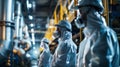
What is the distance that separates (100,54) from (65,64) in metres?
3.55

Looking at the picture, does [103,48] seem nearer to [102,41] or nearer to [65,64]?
[102,41]

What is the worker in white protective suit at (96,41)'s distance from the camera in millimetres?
3172

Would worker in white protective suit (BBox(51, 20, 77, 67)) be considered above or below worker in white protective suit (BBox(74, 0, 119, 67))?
below

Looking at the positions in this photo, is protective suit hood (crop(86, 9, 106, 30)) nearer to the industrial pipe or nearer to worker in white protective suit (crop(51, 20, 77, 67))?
worker in white protective suit (crop(51, 20, 77, 67))

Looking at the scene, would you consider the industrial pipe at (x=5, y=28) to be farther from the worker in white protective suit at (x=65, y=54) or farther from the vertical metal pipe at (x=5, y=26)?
the worker in white protective suit at (x=65, y=54)

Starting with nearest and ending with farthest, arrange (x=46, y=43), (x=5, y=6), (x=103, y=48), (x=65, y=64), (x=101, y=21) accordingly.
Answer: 1. (x=103, y=48)
2. (x=101, y=21)
3. (x=65, y=64)
4. (x=5, y=6)
5. (x=46, y=43)

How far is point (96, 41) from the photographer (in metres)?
3.26

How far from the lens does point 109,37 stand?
3215 millimetres

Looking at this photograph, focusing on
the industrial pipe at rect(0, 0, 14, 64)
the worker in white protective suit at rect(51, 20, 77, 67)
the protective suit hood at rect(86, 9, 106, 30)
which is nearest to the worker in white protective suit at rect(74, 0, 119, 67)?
the protective suit hood at rect(86, 9, 106, 30)

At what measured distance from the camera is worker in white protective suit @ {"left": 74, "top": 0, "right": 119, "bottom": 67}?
3.17 metres

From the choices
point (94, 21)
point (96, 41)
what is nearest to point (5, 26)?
point (94, 21)

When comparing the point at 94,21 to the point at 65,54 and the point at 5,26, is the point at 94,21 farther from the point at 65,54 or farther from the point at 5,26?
the point at 5,26

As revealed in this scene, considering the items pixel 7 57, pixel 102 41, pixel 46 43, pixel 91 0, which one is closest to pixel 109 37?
pixel 102 41

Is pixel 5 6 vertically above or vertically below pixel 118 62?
above
